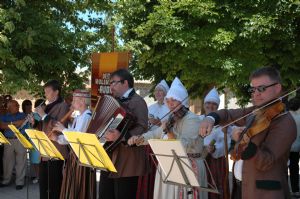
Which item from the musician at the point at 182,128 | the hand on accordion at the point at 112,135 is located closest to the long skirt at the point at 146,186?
the musician at the point at 182,128

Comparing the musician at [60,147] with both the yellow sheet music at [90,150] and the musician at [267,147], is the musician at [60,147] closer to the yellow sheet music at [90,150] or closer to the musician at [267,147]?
the yellow sheet music at [90,150]

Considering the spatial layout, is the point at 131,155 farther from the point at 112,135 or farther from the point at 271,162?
the point at 271,162

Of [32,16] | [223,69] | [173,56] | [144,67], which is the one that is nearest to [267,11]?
[223,69]

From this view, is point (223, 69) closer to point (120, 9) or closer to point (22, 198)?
point (120, 9)

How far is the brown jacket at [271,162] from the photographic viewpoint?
3457mm

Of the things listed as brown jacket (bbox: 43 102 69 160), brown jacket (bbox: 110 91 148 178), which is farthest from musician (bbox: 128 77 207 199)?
brown jacket (bbox: 43 102 69 160)

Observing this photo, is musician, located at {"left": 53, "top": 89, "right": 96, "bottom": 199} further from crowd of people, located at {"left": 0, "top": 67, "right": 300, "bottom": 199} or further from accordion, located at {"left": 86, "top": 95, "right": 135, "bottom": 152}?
accordion, located at {"left": 86, "top": 95, "right": 135, "bottom": 152}

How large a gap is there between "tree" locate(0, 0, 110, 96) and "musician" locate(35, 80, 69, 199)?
2.61m

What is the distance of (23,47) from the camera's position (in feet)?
30.4

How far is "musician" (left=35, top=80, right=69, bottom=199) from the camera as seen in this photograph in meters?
6.37

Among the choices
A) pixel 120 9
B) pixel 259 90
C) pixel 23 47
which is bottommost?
pixel 259 90

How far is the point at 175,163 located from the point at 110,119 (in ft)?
3.76

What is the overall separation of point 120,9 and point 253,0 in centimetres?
361

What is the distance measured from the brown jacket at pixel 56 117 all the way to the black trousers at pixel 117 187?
1.01 metres
